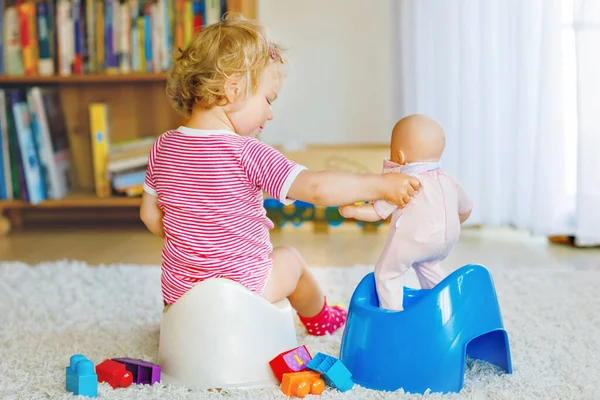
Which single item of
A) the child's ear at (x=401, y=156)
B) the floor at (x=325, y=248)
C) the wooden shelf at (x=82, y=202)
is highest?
the child's ear at (x=401, y=156)

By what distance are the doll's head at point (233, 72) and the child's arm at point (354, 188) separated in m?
0.19

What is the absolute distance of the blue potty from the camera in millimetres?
1204

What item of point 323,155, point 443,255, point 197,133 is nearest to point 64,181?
point 323,155

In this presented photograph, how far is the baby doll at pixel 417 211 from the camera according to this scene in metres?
1.25

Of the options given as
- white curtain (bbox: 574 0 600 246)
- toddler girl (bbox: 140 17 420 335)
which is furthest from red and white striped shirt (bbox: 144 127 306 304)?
white curtain (bbox: 574 0 600 246)

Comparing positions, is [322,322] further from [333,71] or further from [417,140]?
[333,71]

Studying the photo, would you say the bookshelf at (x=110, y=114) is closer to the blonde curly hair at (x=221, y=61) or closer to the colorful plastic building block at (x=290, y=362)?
the blonde curly hair at (x=221, y=61)

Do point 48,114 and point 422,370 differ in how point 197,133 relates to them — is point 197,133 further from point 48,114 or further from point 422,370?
point 48,114

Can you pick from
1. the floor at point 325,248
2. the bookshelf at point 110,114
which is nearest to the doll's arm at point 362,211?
the floor at point 325,248

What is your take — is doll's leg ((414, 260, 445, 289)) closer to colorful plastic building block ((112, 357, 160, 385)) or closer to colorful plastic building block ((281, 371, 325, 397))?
colorful plastic building block ((281, 371, 325, 397))

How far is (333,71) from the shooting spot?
2926 mm

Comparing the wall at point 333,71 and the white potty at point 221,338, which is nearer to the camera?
the white potty at point 221,338

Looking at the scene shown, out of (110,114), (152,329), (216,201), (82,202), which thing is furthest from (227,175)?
(110,114)

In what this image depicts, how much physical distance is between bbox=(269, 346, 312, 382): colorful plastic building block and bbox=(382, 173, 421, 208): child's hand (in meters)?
0.28
